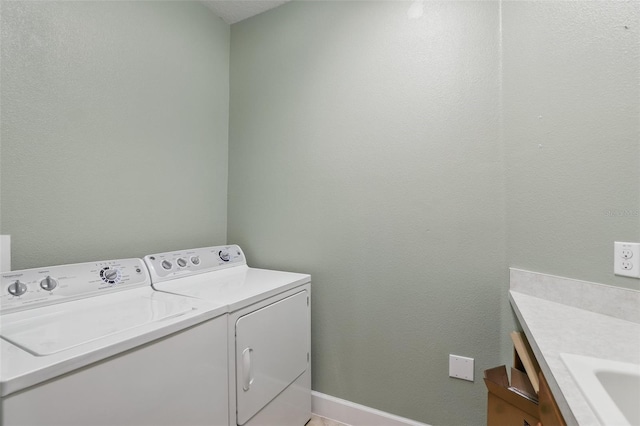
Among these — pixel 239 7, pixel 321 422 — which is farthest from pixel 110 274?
pixel 239 7

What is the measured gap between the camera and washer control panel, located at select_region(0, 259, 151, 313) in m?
1.06

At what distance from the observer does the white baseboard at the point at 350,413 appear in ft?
5.30

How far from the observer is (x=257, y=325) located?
52.0 inches

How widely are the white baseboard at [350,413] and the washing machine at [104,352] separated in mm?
841

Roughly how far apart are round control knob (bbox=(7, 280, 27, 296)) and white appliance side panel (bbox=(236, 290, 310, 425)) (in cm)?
78

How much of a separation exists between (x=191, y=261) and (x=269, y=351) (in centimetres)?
70

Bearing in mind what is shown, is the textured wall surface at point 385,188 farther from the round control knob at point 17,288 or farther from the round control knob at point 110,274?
the round control knob at point 17,288

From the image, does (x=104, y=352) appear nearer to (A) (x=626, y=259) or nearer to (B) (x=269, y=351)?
(B) (x=269, y=351)

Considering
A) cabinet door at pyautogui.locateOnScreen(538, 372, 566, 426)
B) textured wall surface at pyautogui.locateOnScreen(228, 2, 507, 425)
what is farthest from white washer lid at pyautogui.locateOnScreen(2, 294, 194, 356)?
cabinet door at pyautogui.locateOnScreen(538, 372, 566, 426)

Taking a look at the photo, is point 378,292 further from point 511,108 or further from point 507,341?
point 511,108

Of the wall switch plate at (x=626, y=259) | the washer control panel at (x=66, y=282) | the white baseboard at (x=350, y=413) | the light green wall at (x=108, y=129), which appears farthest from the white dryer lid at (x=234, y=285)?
the wall switch plate at (x=626, y=259)

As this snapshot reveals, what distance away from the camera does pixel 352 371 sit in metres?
1.74

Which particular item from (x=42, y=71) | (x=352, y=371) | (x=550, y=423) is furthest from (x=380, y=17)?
(x=352, y=371)

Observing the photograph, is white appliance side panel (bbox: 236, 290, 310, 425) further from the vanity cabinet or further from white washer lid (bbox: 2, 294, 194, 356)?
the vanity cabinet
